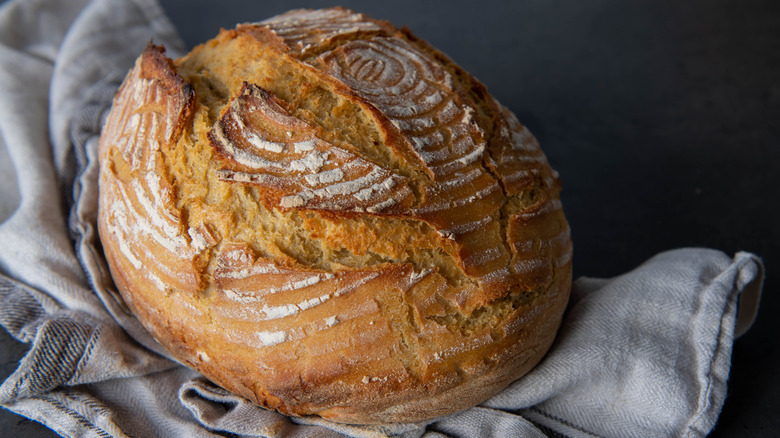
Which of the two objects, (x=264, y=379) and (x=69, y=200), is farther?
(x=69, y=200)

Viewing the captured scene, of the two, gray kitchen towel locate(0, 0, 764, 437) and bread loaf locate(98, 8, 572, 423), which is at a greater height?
bread loaf locate(98, 8, 572, 423)

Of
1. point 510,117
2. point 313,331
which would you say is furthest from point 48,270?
point 510,117

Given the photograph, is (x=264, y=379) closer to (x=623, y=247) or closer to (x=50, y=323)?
(x=50, y=323)

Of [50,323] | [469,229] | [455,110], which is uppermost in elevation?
[455,110]

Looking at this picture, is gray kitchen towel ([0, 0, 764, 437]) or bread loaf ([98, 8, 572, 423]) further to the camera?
gray kitchen towel ([0, 0, 764, 437])

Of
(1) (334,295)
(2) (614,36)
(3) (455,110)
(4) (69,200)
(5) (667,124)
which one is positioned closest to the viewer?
(1) (334,295)

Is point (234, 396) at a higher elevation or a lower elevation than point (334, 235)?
lower
